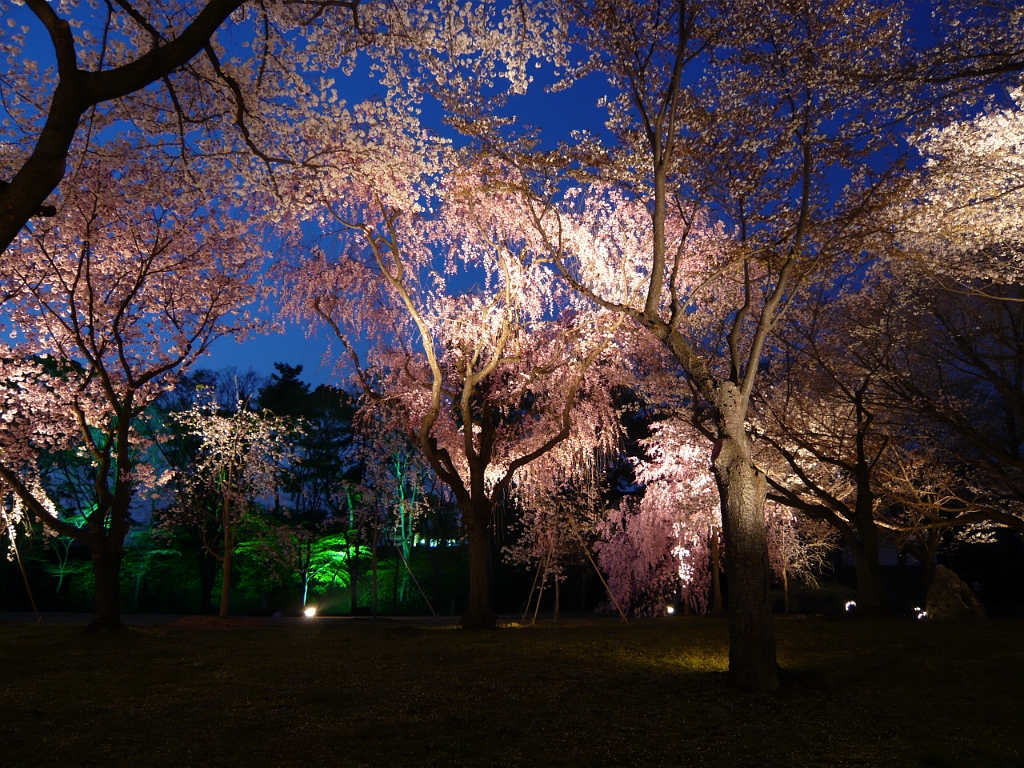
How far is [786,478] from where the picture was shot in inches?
665

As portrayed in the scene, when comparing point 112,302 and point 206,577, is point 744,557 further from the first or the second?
point 206,577

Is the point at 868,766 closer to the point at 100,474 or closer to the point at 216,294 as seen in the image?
the point at 100,474

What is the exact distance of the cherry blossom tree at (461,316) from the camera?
12.6 metres

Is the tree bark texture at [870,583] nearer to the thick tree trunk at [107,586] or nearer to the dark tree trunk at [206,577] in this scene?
the thick tree trunk at [107,586]

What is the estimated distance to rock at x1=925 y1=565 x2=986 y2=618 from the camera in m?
15.1

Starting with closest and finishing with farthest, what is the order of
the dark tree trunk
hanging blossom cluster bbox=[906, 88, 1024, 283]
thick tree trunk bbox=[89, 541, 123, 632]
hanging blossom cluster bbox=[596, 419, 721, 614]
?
hanging blossom cluster bbox=[906, 88, 1024, 283] → thick tree trunk bbox=[89, 541, 123, 632] → hanging blossom cluster bbox=[596, 419, 721, 614] → the dark tree trunk

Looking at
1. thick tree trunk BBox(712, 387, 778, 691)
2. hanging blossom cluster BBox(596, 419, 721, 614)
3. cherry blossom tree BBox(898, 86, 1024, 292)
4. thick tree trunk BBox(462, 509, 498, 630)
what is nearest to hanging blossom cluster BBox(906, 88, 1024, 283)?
cherry blossom tree BBox(898, 86, 1024, 292)

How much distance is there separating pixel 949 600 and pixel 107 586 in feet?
58.8

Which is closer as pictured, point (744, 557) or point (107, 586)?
point (744, 557)

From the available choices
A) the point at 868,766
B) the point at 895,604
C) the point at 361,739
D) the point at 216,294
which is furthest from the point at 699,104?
the point at 895,604

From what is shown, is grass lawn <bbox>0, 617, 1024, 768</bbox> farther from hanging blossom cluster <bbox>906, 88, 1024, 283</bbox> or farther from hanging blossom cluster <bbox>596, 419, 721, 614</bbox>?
hanging blossom cluster <bbox>596, 419, 721, 614</bbox>

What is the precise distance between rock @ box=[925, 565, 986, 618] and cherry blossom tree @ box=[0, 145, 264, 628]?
56.7ft

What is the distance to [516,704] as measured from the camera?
6164 millimetres

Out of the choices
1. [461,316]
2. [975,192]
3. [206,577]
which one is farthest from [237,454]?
[975,192]
